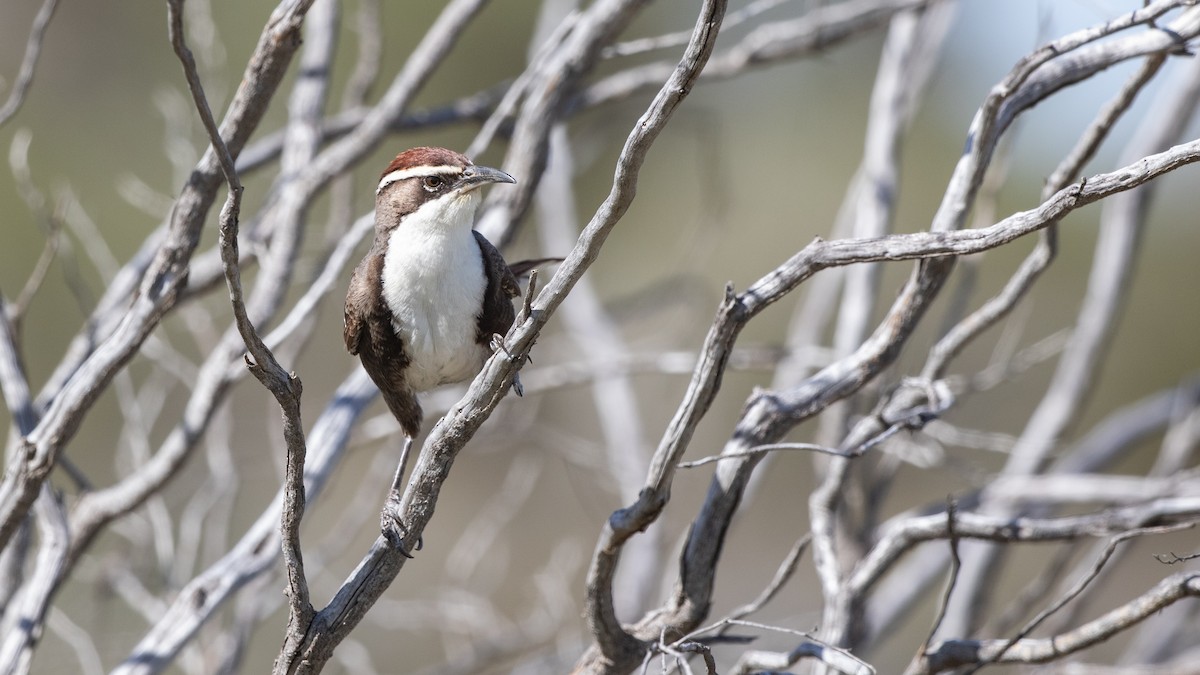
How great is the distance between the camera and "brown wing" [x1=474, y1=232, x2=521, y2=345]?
3936mm

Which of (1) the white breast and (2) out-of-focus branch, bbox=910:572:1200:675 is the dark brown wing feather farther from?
(2) out-of-focus branch, bbox=910:572:1200:675

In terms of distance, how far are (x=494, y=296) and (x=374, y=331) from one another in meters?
0.44

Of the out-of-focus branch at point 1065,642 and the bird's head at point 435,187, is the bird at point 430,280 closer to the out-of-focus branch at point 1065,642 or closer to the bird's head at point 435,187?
the bird's head at point 435,187

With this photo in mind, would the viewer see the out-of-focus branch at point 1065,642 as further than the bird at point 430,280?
No

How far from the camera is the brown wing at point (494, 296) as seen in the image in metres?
3.94

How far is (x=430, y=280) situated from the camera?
12.6 ft

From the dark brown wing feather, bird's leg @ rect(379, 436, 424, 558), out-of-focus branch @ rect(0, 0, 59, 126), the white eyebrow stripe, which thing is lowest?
bird's leg @ rect(379, 436, 424, 558)

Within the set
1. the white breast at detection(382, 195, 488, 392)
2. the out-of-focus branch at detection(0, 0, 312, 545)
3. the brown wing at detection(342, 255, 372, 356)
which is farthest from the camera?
the brown wing at detection(342, 255, 372, 356)

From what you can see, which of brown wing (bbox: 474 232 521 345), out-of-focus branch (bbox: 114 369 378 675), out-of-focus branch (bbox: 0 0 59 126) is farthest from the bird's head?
out-of-focus branch (bbox: 0 0 59 126)

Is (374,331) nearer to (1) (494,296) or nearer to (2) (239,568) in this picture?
(1) (494,296)

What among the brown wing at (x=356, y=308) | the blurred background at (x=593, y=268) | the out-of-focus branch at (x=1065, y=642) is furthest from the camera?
the blurred background at (x=593, y=268)

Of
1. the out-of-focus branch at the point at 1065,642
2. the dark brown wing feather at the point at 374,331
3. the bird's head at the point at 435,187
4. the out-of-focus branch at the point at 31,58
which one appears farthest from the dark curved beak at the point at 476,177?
the out-of-focus branch at the point at 1065,642

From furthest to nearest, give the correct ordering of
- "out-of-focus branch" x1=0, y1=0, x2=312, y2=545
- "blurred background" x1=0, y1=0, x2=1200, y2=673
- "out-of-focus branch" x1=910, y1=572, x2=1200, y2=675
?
"blurred background" x1=0, y1=0, x2=1200, y2=673, "out-of-focus branch" x1=0, y1=0, x2=312, y2=545, "out-of-focus branch" x1=910, y1=572, x2=1200, y2=675

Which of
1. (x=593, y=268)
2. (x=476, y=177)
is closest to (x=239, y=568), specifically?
(x=476, y=177)
